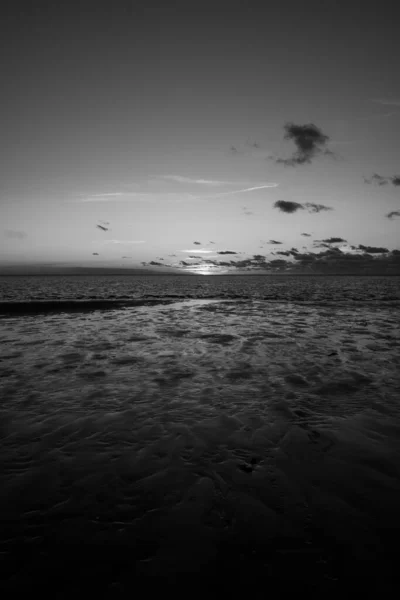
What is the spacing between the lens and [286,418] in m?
6.40

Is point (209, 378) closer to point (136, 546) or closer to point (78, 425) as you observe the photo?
point (78, 425)

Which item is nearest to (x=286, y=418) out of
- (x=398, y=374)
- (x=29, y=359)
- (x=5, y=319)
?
(x=398, y=374)

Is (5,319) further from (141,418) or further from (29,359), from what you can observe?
(141,418)

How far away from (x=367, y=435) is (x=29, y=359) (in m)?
9.96

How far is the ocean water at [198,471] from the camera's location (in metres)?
3.15

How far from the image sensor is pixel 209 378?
8.95 m

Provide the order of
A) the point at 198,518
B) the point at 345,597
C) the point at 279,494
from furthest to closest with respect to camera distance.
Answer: the point at 279,494, the point at 198,518, the point at 345,597

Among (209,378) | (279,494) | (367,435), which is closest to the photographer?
(279,494)

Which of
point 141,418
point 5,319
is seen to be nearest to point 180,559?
point 141,418

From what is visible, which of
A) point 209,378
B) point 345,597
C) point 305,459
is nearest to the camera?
point 345,597

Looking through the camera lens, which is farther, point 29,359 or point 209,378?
point 29,359

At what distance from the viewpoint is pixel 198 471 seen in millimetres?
4645

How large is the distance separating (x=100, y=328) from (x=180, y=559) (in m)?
15.4

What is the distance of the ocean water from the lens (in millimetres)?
3152
